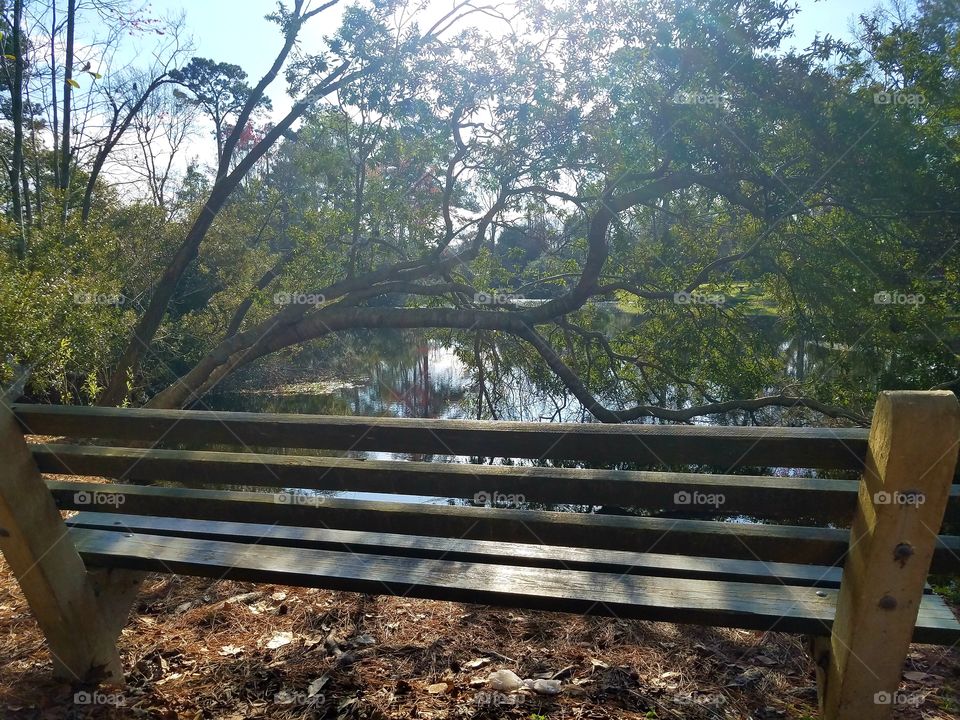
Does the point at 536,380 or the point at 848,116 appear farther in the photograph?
the point at 536,380

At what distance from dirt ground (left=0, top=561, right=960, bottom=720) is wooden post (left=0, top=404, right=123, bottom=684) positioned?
114 mm

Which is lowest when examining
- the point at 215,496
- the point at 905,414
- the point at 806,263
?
the point at 215,496

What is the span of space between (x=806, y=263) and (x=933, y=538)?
6.64 metres

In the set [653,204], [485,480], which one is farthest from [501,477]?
[653,204]

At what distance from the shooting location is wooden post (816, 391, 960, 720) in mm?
1322

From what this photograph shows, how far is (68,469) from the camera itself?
2125mm

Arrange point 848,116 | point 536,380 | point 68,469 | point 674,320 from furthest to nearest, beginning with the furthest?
point 536,380 → point 674,320 → point 848,116 → point 68,469

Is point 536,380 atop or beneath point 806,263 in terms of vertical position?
beneath

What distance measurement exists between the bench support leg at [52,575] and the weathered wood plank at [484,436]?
0.42ft

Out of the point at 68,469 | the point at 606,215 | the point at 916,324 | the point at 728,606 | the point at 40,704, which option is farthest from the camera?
the point at 606,215

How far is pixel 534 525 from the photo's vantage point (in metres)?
1.85

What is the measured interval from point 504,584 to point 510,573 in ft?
0.25

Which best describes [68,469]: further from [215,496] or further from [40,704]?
[40,704]

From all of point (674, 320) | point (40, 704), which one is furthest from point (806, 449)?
point (674, 320)
